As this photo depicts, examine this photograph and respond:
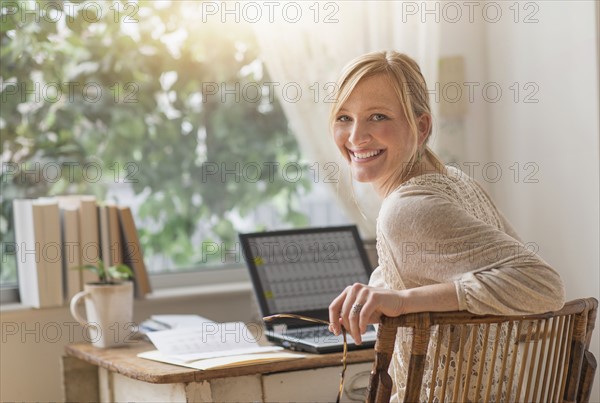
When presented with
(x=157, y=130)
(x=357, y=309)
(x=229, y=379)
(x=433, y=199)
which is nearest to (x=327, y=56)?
(x=157, y=130)

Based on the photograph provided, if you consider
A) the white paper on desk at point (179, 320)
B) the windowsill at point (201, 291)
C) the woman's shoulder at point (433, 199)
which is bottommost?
the white paper on desk at point (179, 320)

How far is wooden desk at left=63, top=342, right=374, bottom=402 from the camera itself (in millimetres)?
1767

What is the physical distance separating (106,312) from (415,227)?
102cm

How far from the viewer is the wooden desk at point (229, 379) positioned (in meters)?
1.77

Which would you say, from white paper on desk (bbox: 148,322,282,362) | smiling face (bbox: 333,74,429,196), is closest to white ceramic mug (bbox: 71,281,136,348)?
white paper on desk (bbox: 148,322,282,362)

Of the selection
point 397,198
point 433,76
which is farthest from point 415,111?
point 433,76

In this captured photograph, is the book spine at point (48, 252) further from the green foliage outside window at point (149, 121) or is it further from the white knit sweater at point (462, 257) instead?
the white knit sweater at point (462, 257)

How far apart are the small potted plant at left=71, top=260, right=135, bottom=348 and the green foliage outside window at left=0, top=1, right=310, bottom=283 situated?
1.60ft

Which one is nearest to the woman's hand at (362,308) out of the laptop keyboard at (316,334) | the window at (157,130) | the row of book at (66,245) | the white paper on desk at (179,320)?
the laptop keyboard at (316,334)

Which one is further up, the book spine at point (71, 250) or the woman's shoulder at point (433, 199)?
the woman's shoulder at point (433, 199)

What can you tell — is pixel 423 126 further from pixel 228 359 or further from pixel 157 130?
pixel 157 130

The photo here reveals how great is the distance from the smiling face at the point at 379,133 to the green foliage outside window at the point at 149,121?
121 cm

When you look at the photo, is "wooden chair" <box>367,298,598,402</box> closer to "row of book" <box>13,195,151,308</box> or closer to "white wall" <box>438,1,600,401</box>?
"white wall" <box>438,1,600,401</box>

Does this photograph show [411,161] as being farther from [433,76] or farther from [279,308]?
[433,76]
